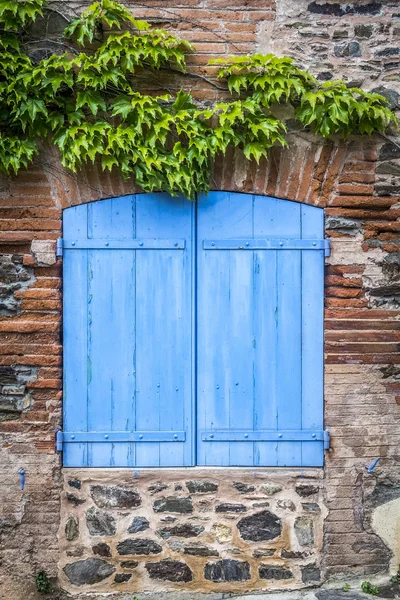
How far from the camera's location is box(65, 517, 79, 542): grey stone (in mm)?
3406

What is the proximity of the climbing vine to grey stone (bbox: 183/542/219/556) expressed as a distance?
2140 mm

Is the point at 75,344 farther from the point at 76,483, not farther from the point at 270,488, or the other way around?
the point at 270,488

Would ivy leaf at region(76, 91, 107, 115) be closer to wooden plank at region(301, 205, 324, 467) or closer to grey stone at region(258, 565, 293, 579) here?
wooden plank at region(301, 205, 324, 467)

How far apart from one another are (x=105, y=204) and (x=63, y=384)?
1149 millimetres

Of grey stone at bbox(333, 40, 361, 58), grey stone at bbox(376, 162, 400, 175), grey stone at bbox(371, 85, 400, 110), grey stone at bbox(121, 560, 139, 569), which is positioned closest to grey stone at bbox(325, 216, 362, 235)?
grey stone at bbox(376, 162, 400, 175)

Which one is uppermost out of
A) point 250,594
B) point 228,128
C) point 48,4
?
point 48,4

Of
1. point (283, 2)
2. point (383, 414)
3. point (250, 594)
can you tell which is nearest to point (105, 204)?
point (283, 2)

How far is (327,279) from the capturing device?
3.48 metres

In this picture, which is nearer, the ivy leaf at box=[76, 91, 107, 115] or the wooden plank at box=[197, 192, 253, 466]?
the ivy leaf at box=[76, 91, 107, 115]

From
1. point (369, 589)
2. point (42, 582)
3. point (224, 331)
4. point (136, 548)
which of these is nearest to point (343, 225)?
point (224, 331)

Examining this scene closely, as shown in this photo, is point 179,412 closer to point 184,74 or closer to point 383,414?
point 383,414

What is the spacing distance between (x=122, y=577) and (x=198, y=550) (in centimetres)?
49

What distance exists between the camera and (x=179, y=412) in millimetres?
3463

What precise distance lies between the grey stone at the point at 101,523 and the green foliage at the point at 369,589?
1558mm
